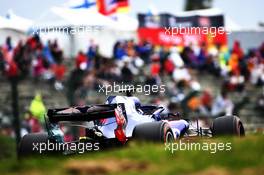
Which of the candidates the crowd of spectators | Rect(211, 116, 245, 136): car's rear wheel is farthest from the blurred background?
Rect(211, 116, 245, 136): car's rear wheel

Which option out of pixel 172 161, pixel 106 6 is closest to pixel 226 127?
pixel 172 161

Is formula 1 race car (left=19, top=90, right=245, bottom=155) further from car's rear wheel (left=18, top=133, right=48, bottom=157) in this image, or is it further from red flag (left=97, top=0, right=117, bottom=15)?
red flag (left=97, top=0, right=117, bottom=15)

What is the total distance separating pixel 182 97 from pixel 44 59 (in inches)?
132

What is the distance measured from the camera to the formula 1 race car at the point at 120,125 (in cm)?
1065

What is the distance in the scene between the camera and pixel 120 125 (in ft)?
36.2

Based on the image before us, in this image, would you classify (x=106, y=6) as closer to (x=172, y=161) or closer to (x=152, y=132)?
(x=152, y=132)

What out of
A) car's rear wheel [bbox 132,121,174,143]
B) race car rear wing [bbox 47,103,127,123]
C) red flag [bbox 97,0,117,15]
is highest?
red flag [bbox 97,0,117,15]

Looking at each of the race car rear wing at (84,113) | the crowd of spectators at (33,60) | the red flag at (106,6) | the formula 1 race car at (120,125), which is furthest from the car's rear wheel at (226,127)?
the red flag at (106,6)

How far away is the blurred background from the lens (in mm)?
16734

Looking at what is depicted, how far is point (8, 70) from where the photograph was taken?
656 inches

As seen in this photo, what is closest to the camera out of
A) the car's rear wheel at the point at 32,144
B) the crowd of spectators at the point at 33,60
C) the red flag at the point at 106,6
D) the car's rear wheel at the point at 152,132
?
the car's rear wheel at the point at 152,132

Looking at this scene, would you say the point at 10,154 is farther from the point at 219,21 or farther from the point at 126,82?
the point at 219,21

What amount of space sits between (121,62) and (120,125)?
6139 mm

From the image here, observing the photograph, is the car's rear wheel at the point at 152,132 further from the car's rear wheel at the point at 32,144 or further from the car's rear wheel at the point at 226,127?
the car's rear wheel at the point at 226,127
